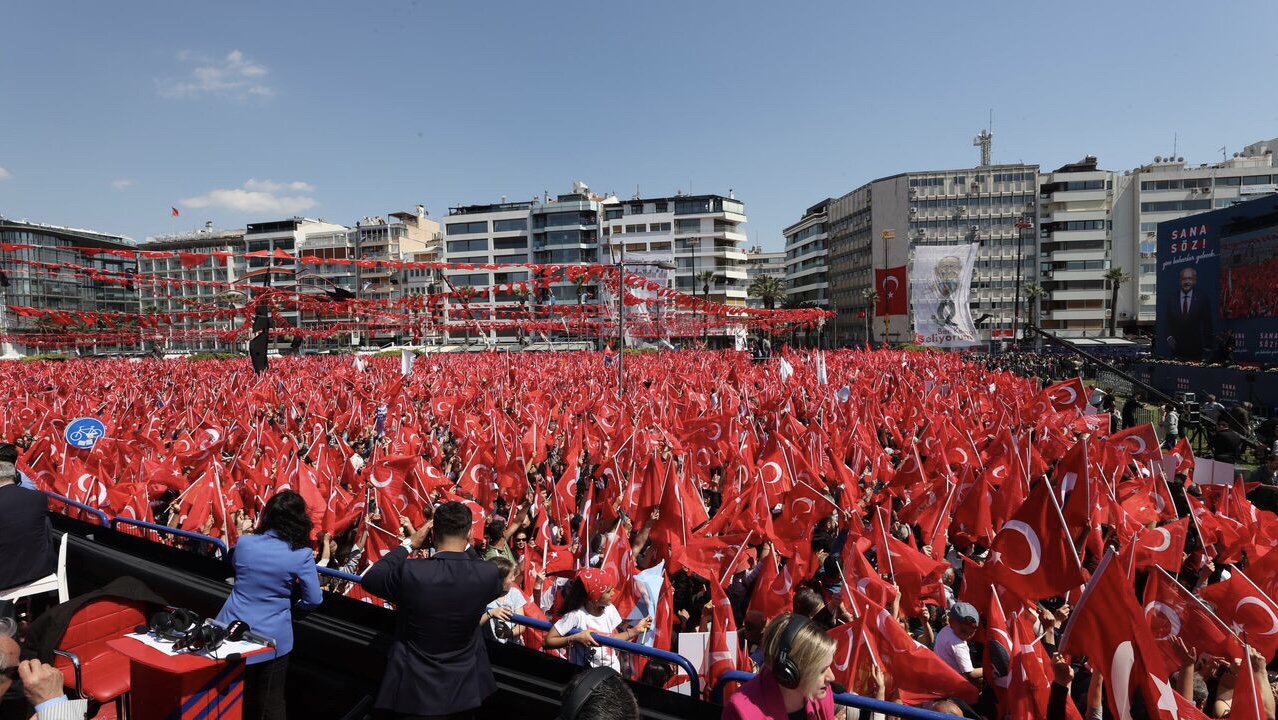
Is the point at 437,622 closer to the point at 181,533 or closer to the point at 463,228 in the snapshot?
the point at 181,533

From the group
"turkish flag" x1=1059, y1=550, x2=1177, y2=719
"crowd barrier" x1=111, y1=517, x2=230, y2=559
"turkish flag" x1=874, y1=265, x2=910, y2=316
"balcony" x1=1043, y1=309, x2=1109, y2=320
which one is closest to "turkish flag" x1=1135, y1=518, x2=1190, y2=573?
"turkish flag" x1=1059, y1=550, x2=1177, y2=719

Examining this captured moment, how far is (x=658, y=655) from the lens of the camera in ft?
12.8

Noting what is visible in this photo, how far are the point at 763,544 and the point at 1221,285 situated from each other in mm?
28097

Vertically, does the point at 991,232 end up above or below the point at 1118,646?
above

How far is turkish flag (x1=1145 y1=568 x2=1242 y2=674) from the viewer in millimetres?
4137

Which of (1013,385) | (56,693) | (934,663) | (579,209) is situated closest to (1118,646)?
(934,663)

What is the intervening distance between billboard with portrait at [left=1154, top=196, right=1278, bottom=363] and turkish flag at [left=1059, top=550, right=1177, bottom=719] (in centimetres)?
2683

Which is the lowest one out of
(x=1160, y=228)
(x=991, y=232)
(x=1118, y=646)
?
(x=1118, y=646)

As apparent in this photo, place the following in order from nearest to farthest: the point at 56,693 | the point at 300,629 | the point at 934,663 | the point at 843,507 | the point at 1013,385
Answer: the point at 56,693, the point at 934,663, the point at 300,629, the point at 843,507, the point at 1013,385

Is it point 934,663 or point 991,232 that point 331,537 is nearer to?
point 934,663

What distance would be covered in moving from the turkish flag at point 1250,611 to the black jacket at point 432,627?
4.84 metres

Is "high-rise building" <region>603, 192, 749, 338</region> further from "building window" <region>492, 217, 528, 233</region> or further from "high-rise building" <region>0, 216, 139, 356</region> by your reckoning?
"high-rise building" <region>0, 216, 139, 356</region>

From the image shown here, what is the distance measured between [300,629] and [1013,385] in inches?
734

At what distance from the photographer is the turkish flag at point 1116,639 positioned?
12.9 ft
